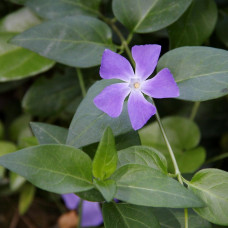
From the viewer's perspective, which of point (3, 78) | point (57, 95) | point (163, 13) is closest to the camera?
point (163, 13)

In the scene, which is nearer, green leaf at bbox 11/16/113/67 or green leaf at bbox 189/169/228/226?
green leaf at bbox 189/169/228/226

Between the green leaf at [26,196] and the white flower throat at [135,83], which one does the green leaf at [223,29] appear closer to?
the white flower throat at [135,83]

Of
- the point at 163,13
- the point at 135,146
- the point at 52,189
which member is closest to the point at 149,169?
the point at 135,146

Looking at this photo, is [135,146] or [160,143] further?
[160,143]

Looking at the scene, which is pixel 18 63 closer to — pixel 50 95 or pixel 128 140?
pixel 50 95

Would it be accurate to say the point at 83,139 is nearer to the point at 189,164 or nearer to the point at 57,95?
the point at 189,164

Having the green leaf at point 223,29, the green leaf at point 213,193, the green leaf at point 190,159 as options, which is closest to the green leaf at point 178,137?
the green leaf at point 190,159

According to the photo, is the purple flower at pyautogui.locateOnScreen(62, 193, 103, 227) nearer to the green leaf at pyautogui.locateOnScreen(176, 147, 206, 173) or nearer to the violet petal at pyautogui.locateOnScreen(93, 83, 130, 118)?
the green leaf at pyautogui.locateOnScreen(176, 147, 206, 173)

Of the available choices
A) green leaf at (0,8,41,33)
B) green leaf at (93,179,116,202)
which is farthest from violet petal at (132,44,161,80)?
green leaf at (0,8,41,33)
